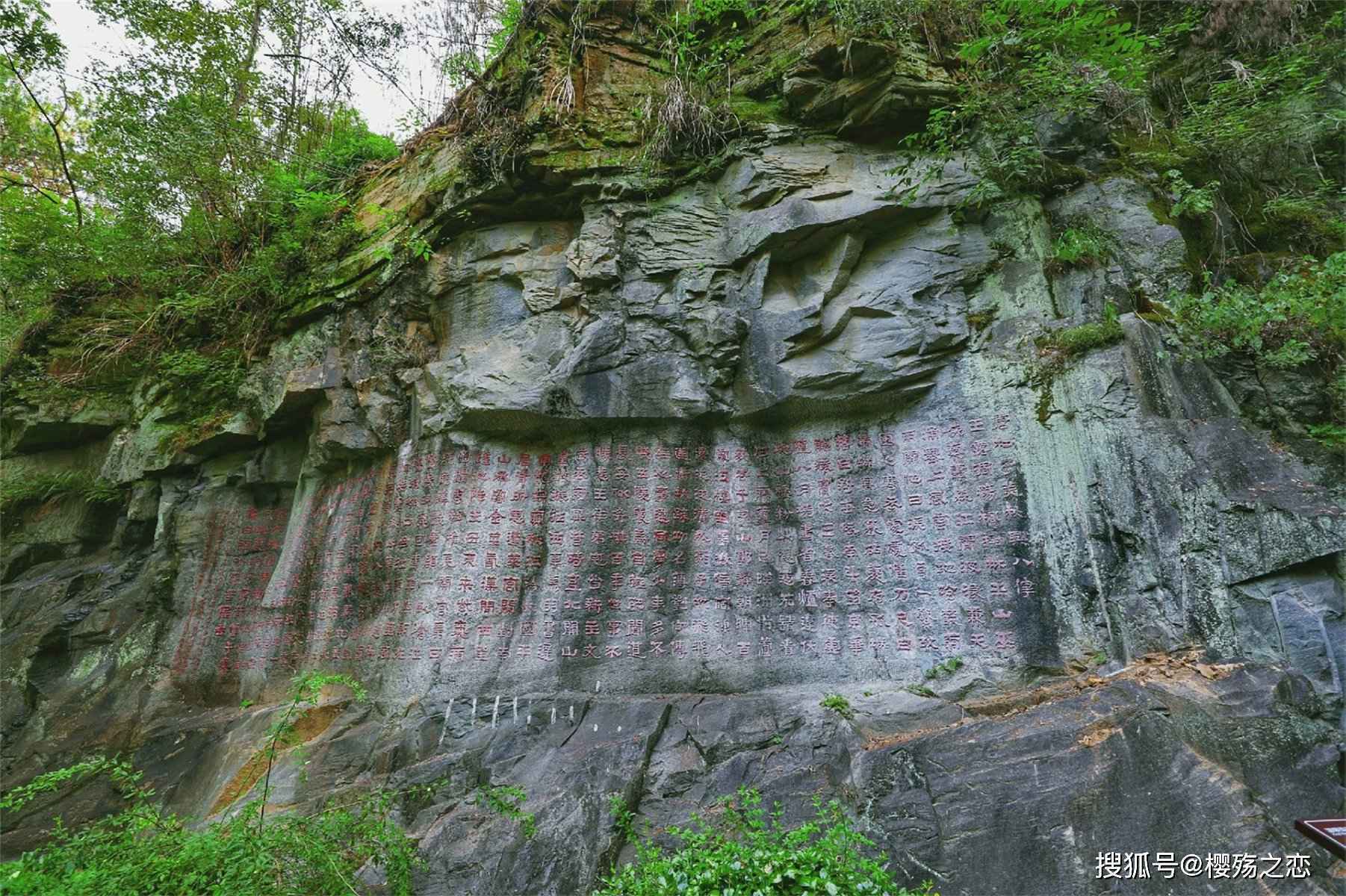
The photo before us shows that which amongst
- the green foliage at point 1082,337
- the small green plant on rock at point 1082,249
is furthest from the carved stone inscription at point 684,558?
the small green plant on rock at point 1082,249

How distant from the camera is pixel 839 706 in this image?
477 cm

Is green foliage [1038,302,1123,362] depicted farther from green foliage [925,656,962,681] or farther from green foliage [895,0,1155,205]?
green foliage [925,656,962,681]

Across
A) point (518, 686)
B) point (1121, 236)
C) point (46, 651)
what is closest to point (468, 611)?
point (518, 686)

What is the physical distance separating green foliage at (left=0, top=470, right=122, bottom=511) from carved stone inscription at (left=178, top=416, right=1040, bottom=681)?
3091 millimetres

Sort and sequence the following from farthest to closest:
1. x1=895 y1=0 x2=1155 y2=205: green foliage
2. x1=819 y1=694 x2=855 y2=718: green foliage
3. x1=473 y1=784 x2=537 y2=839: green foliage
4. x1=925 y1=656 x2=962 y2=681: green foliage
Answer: x1=895 y1=0 x2=1155 y2=205: green foliage → x1=925 y1=656 x2=962 y2=681: green foliage → x1=819 y1=694 x2=855 y2=718: green foliage → x1=473 y1=784 x2=537 y2=839: green foliage

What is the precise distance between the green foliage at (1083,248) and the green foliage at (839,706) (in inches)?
138

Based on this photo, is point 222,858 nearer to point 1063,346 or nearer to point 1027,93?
point 1063,346

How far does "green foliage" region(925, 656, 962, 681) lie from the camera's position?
16.0 ft

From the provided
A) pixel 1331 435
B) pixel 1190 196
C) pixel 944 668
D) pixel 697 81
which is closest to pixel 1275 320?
pixel 1331 435

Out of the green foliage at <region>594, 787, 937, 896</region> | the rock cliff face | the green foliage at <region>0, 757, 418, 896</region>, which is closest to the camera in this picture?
the green foliage at <region>594, 787, 937, 896</region>

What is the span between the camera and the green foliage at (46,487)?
789 centimetres

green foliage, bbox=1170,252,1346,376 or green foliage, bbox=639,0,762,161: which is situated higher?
green foliage, bbox=639,0,762,161

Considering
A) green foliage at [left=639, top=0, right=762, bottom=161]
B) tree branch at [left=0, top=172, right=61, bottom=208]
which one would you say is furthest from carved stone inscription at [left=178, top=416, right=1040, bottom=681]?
tree branch at [left=0, top=172, right=61, bottom=208]

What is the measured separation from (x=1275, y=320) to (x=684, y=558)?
4.20 metres
